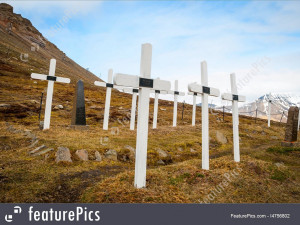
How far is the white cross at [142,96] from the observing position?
19.7 feet

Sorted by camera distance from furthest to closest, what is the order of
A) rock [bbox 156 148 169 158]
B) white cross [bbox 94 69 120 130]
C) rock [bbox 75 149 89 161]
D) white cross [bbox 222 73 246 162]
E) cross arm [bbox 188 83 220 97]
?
white cross [bbox 94 69 120 130]
rock [bbox 156 148 169 158]
white cross [bbox 222 73 246 162]
rock [bbox 75 149 89 161]
cross arm [bbox 188 83 220 97]

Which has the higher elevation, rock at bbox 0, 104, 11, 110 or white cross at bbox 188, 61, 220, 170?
rock at bbox 0, 104, 11, 110

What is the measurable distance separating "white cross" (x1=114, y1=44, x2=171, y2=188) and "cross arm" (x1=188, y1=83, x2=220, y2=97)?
151 centimetres

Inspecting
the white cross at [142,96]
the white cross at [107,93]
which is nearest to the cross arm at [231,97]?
the white cross at [142,96]

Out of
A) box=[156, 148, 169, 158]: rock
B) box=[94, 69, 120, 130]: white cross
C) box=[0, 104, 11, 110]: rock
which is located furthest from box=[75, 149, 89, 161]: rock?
box=[0, 104, 11, 110]: rock

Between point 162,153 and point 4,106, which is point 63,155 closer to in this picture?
point 162,153

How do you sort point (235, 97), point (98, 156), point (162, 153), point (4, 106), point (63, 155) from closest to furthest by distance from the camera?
point (63, 155) → point (98, 156) → point (235, 97) → point (162, 153) → point (4, 106)

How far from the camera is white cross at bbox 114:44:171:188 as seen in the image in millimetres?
6016

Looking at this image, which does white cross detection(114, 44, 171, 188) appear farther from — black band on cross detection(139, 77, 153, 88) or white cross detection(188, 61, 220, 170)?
white cross detection(188, 61, 220, 170)

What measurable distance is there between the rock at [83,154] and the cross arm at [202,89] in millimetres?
5816

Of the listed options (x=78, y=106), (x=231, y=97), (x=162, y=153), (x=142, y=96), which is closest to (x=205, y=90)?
(x=231, y=97)

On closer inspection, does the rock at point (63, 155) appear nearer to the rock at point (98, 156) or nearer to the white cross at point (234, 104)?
the rock at point (98, 156)

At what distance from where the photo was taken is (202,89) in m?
8.35

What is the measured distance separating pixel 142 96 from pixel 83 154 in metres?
5.13
